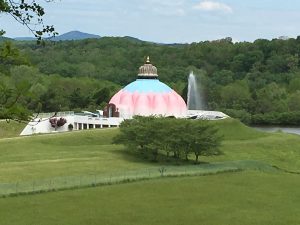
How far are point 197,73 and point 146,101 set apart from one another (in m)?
60.6

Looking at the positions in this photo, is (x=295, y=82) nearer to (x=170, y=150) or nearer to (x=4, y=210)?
(x=170, y=150)

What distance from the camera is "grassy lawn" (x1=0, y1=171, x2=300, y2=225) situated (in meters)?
19.0

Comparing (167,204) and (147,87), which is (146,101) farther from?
(167,204)

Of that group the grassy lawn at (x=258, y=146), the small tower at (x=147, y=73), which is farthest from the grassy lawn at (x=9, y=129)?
the grassy lawn at (x=258, y=146)

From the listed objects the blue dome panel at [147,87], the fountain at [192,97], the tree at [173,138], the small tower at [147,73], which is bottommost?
the fountain at [192,97]

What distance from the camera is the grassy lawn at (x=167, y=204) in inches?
749

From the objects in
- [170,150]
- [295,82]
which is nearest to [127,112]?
[170,150]

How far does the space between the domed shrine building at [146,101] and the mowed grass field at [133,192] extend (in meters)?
9.51

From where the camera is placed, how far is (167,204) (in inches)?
874

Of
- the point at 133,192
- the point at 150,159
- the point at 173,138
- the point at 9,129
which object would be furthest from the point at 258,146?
the point at 133,192

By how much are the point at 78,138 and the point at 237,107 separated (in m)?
50.0

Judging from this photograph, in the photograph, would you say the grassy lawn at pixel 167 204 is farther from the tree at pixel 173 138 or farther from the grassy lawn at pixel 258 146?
the grassy lawn at pixel 258 146

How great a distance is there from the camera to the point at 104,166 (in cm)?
3272

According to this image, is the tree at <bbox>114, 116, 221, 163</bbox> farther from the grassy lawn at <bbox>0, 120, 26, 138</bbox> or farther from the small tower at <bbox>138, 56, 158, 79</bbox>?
the small tower at <bbox>138, 56, 158, 79</bbox>
